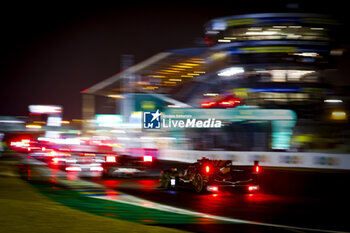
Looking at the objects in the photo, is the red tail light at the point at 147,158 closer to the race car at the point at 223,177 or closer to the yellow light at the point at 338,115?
the race car at the point at 223,177

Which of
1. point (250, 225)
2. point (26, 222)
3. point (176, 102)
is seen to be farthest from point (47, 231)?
point (176, 102)

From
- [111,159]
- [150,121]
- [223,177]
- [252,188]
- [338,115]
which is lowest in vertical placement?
[252,188]

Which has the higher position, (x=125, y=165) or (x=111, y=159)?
(x=111, y=159)

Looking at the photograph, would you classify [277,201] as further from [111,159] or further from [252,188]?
[111,159]

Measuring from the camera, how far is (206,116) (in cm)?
4688

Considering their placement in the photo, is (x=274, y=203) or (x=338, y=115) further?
(x=338, y=115)

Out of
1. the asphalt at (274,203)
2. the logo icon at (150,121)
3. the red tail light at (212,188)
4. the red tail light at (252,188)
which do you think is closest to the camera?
the asphalt at (274,203)

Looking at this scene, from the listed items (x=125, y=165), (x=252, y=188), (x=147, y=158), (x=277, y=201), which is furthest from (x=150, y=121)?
(x=277, y=201)

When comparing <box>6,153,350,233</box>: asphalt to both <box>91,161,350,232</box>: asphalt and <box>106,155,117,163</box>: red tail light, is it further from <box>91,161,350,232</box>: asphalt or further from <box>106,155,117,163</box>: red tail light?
<box>106,155,117,163</box>: red tail light

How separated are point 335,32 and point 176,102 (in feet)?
100

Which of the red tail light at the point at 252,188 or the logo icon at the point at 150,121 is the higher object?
the logo icon at the point at 150,121

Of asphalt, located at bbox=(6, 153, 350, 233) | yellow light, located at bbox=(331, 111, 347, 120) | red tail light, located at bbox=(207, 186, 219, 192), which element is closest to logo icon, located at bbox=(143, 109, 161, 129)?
asphalt, located at bbox=(6, 153, 350, 233)

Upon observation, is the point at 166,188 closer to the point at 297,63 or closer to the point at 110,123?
the point at 297,63

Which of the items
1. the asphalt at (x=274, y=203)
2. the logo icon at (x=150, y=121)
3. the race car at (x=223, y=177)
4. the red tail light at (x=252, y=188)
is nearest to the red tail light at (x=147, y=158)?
the asphalt at (x=274, y=203)
